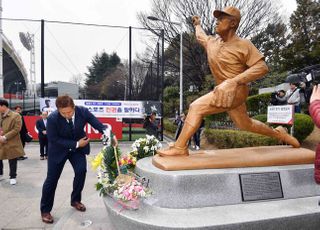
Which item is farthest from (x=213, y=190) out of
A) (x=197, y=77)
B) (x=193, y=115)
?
(x=197, y=77)

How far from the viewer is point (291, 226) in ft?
9.57

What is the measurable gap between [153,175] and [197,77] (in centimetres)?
2177

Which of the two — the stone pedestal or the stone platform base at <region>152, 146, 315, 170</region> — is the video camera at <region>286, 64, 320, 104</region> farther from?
the stone pedestal

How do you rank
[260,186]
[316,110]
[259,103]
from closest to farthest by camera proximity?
[316,110]
[260,186]
[259,103]

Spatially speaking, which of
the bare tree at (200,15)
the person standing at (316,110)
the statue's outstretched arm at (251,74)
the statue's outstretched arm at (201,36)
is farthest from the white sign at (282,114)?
the bare tree at (200,15)

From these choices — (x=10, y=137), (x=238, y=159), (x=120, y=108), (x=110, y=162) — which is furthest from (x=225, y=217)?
(x=120, y=108)

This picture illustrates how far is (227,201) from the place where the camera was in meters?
3.17

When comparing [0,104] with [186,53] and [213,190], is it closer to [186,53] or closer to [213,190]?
[213,190]

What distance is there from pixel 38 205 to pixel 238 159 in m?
3.25

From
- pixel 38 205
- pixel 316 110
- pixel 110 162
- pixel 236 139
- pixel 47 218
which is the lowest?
pixel 38 205

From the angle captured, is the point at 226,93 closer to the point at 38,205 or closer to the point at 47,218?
the point at 47,218

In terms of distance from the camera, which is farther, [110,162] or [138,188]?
[110,162]

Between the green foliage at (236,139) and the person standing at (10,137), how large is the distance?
625cm

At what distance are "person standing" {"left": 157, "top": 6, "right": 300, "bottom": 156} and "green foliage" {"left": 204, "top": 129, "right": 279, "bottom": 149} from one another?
4.92 meters
